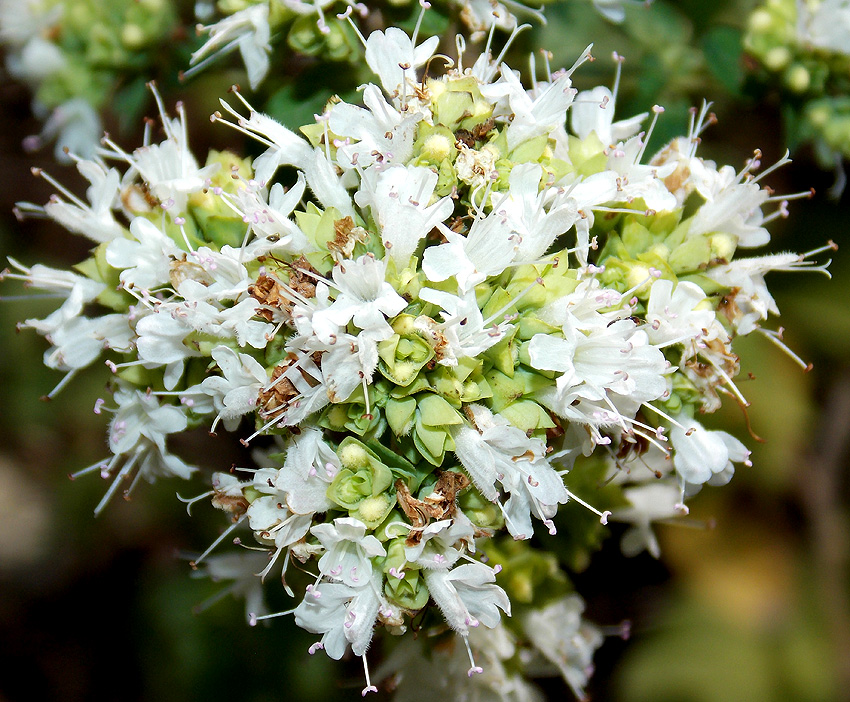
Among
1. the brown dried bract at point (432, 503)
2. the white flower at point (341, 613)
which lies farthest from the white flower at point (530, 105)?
the white flower at point (341, 613)

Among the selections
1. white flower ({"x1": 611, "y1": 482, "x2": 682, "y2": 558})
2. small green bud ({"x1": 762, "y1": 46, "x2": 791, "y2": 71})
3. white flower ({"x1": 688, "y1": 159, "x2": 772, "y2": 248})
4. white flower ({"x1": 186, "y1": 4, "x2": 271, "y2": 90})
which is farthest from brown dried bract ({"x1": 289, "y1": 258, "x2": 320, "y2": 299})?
small green bud ({"x1": 762, "y1": 46, "x2": 791, "y2": 71})

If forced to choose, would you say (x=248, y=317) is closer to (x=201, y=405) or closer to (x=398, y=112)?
(x=201, y=405)

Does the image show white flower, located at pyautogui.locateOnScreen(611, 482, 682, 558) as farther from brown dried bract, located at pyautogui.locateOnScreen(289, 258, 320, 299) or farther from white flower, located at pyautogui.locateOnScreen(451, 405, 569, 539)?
brown dried bract, located at pyautogui.locateOnScreen(289, 258, 320, 299)

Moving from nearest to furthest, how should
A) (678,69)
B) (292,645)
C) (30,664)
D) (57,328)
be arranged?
(57,328) → (678,69) → (292,645) → (30,664)

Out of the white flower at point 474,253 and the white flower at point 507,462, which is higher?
the white flower at point 474,253

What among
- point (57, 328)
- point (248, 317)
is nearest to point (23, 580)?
point (57, 328)

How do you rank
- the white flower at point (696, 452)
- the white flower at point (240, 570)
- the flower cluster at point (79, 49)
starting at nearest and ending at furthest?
the white flower at point (696, 452) < the white flower at point (240, 570) < the flower cluster at point (79, 49)

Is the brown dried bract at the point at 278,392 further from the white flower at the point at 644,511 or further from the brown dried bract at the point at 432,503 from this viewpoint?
the white flower at the point at 644,511
